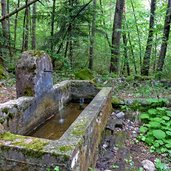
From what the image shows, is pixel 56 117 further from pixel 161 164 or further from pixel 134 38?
pixel 134 38

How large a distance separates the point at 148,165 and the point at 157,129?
130 centimetres

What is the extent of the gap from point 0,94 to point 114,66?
4942mm

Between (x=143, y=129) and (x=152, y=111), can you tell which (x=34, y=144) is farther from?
(x=152, y=111)

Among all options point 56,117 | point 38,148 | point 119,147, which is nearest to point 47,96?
point 56,117

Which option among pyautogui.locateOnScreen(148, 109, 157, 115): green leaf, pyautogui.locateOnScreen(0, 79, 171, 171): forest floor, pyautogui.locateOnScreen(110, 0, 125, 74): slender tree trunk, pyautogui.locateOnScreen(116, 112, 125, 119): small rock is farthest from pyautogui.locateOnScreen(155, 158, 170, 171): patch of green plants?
pyautogui.locateOnScreen(110, 0, 125, 74): slender tree trunk

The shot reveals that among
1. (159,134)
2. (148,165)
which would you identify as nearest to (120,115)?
(159,134)

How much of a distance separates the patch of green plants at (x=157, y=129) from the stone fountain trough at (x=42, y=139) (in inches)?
46.9

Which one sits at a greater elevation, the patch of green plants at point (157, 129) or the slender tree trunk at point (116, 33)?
the slender tree trunk at point (116, 33)

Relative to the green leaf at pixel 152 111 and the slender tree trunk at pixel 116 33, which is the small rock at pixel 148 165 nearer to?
the green leaf at pixel 152 111

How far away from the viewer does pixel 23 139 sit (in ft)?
8.46

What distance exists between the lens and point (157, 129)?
196 inches

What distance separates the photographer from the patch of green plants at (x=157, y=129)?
4.51m

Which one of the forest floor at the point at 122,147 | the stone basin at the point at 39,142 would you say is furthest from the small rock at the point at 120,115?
the stone basin at the point at 39,142

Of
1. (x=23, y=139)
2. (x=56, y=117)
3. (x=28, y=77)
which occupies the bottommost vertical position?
(x=56, y=117)
